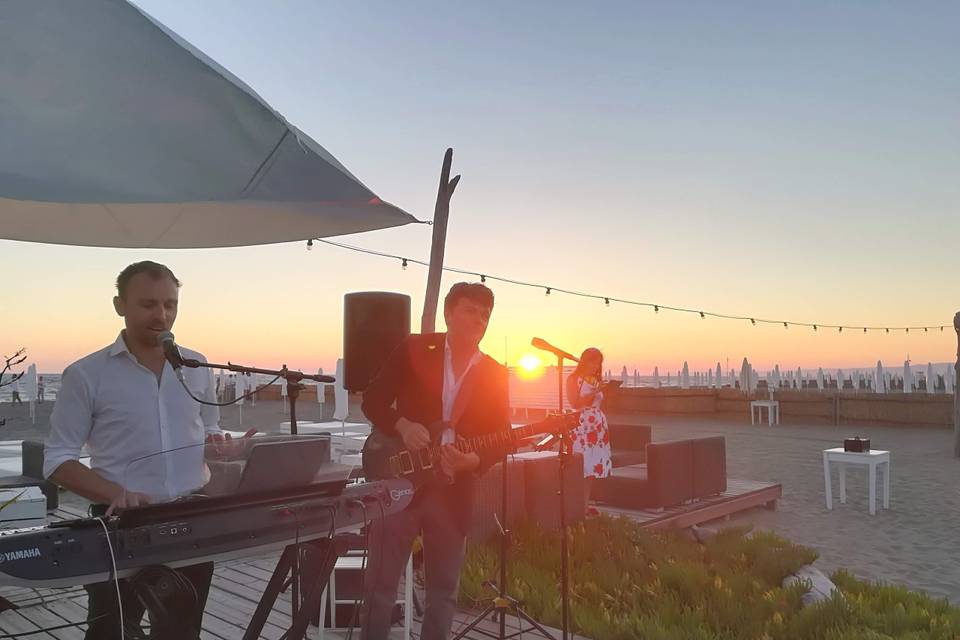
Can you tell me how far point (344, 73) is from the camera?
7.15 metres

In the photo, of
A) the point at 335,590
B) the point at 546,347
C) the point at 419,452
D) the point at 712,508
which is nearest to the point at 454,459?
the point at 419,452

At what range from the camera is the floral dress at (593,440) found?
24.7 feet

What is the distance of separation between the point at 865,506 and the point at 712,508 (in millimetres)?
2529

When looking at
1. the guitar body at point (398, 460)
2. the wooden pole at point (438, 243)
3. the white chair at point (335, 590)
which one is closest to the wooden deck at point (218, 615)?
the white chair at point (335, 590)

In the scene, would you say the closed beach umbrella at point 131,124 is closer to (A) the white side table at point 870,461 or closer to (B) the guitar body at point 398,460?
(B) the guitar body at point 398,460

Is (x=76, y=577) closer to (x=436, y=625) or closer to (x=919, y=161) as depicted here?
(x=436, y=625)

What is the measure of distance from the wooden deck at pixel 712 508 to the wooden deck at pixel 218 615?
3.58 metres

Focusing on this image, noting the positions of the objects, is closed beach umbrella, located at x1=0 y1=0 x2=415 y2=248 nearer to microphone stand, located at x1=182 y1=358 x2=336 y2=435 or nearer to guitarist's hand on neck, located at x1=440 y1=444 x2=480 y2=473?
microphone stand, located at x1=182 y1=358 x2=336 y2=435

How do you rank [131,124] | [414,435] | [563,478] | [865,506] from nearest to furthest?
1. [131,124]
2. [414,435]
3. [563,478]
4. [865,506]

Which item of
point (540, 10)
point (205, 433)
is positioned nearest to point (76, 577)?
point (205, 433)

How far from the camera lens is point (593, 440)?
25.1 feet

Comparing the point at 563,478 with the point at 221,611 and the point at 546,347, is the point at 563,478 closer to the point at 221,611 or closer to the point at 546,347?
the point at 546,347

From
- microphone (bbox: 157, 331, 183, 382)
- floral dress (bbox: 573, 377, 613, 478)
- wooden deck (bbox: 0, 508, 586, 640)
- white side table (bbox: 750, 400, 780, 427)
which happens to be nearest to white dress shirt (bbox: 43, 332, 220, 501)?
microphone (bbox: 157, 331, 183, 382)

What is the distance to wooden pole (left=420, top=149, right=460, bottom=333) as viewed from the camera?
6773 millimetres
